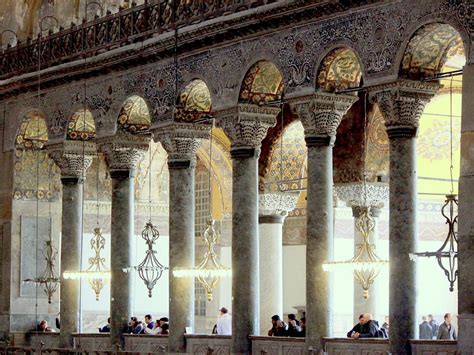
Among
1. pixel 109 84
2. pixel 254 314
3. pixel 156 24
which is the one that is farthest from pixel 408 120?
pixel 109 84

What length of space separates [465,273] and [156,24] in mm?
7319

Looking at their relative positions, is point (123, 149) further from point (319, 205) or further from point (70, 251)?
point (319, 205)

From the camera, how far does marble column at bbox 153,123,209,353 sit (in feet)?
67.7

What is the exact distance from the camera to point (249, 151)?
19516mm

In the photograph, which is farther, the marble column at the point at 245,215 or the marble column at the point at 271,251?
the marble column at the point at 271,251

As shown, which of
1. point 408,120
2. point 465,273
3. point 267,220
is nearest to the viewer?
point 465,273

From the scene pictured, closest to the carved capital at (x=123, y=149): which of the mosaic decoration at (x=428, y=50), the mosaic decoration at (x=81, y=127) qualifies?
the mosaic decoration at (x=81, y=127)

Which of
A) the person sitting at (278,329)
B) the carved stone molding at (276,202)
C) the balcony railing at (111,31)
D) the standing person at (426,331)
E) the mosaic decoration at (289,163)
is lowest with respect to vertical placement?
the standing person at (426,331)

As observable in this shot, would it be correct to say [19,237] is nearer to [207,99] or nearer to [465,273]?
[207,99]

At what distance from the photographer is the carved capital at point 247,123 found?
19375mm

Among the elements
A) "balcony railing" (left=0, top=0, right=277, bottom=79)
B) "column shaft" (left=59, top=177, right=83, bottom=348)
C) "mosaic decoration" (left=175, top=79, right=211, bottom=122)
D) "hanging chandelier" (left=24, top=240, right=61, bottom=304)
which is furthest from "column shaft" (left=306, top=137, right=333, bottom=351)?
"hanging chandelier" (left=24, top=240, right=61, bottom=304)

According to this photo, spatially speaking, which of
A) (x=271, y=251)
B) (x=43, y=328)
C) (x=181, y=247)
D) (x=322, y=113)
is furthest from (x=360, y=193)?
(x=43, y=328)

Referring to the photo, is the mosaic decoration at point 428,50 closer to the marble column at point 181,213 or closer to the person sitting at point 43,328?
the marble column at point 181,213

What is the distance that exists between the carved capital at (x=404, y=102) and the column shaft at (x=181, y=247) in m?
4.71
